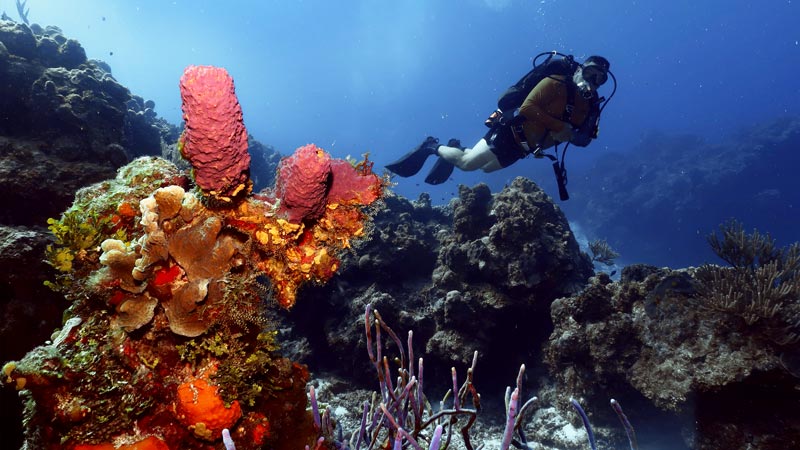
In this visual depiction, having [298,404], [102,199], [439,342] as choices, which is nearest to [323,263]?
[298,404]

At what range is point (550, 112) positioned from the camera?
6.54 meters

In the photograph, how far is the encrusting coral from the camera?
161 cm

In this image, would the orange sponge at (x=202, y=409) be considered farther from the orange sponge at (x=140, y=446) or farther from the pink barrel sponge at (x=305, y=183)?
the pink barrel sponge at (x=305, y=183)

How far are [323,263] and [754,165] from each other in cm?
3932

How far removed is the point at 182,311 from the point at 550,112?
6.60 m

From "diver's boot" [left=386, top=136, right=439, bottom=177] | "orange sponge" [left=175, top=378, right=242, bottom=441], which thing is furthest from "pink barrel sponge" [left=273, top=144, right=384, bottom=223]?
"diver's boot" [left=386, top=136, right=439, bottom=177]

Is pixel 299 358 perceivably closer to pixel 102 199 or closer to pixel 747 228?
pixel 102 199

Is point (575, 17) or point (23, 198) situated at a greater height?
point (575, 17)

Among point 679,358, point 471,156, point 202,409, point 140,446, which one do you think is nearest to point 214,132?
point 202,409

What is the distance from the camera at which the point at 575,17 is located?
292 ft

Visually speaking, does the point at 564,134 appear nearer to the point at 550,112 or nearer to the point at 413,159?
the point at 550,112

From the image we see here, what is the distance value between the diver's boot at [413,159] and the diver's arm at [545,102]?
3.22 meters

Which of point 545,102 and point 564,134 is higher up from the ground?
point 545,102

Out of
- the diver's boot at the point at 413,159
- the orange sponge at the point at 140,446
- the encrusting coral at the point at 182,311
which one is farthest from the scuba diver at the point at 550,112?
the orange sponge at the point at 140,446
